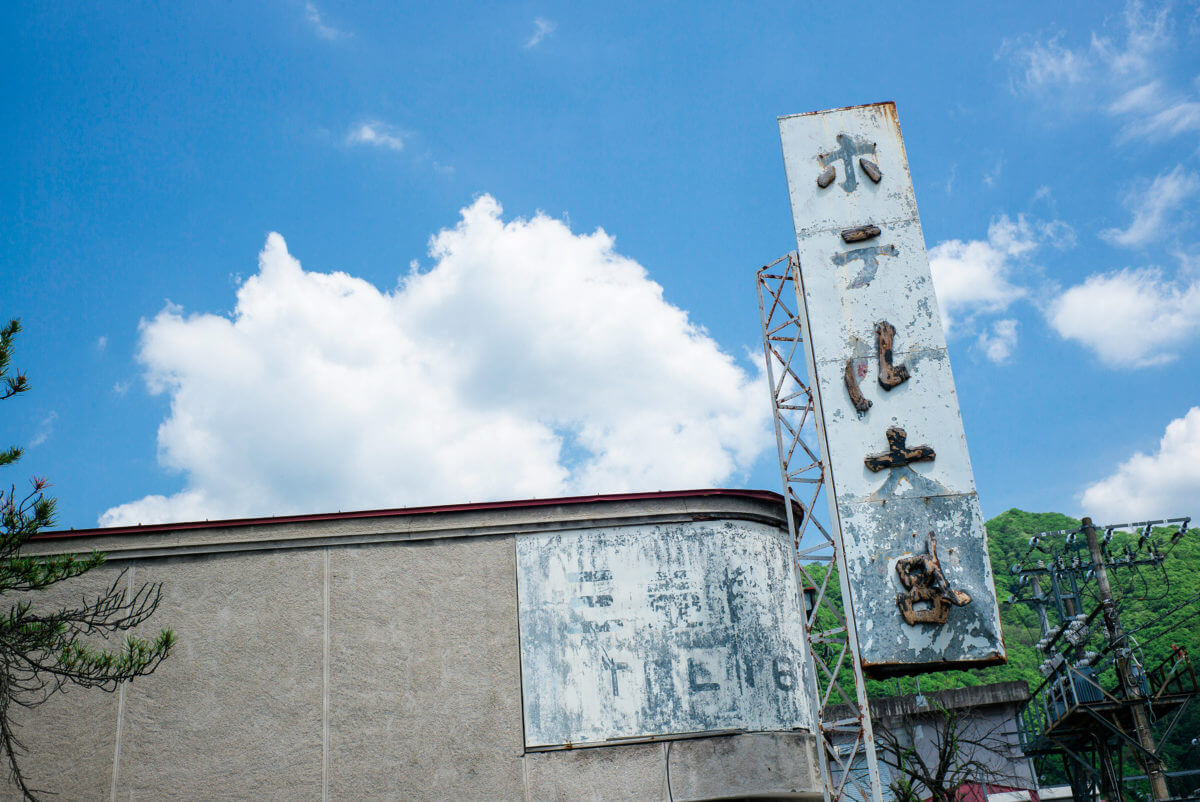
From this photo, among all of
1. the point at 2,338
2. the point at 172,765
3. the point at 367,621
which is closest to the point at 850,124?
the point at 367,621

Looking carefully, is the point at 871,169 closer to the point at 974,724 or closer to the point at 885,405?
the point at 885,405

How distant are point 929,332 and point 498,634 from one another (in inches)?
349

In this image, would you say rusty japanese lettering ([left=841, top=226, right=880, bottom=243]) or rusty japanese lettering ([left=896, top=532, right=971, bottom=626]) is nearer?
rusty japanese lettering ([left=896, top=532, right=971, bottom=626])

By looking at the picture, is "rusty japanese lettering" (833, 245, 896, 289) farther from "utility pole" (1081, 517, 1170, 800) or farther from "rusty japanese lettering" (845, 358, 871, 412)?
"utility pole" (1081, 517, 1170, 800)

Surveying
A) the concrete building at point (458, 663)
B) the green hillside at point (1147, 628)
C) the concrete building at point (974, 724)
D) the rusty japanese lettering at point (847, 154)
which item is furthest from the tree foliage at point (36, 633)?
the green hillside at point (1147, 628)

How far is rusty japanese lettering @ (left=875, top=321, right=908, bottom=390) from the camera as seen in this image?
1645 centimetres

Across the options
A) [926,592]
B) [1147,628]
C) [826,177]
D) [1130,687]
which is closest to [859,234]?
[826,177]

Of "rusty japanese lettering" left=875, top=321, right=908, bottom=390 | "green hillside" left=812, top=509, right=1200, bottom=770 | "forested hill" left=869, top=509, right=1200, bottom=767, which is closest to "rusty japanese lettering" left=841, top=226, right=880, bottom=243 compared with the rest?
"rusty japanese lettering" left=875, top=321, right=908, bottom=390

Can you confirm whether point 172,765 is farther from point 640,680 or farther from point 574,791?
point 640,680

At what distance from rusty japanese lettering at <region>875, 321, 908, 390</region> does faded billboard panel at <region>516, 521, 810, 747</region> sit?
3445 mm

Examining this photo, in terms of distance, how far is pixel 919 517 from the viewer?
15.7 meters

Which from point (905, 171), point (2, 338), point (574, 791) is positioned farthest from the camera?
point (905, 171)

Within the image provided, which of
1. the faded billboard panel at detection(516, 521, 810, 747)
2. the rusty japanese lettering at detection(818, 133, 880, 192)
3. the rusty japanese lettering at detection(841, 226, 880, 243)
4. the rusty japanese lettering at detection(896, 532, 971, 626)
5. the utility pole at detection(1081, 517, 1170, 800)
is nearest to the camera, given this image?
the rusty japanese lettering at detection(896, 532, 971, 626)

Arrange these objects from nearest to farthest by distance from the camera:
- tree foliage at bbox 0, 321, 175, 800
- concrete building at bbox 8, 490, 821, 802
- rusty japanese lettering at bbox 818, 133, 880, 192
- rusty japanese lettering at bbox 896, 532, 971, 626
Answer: tree foliage at bbox 0, 321, 175, 800 < rusty japanese lettering at bbox 896, 532, 971, 626 < concrete building at bbox 8, 490, 821, 802 < rusty japanese lettering at bbox 818, 133, 880, 192
